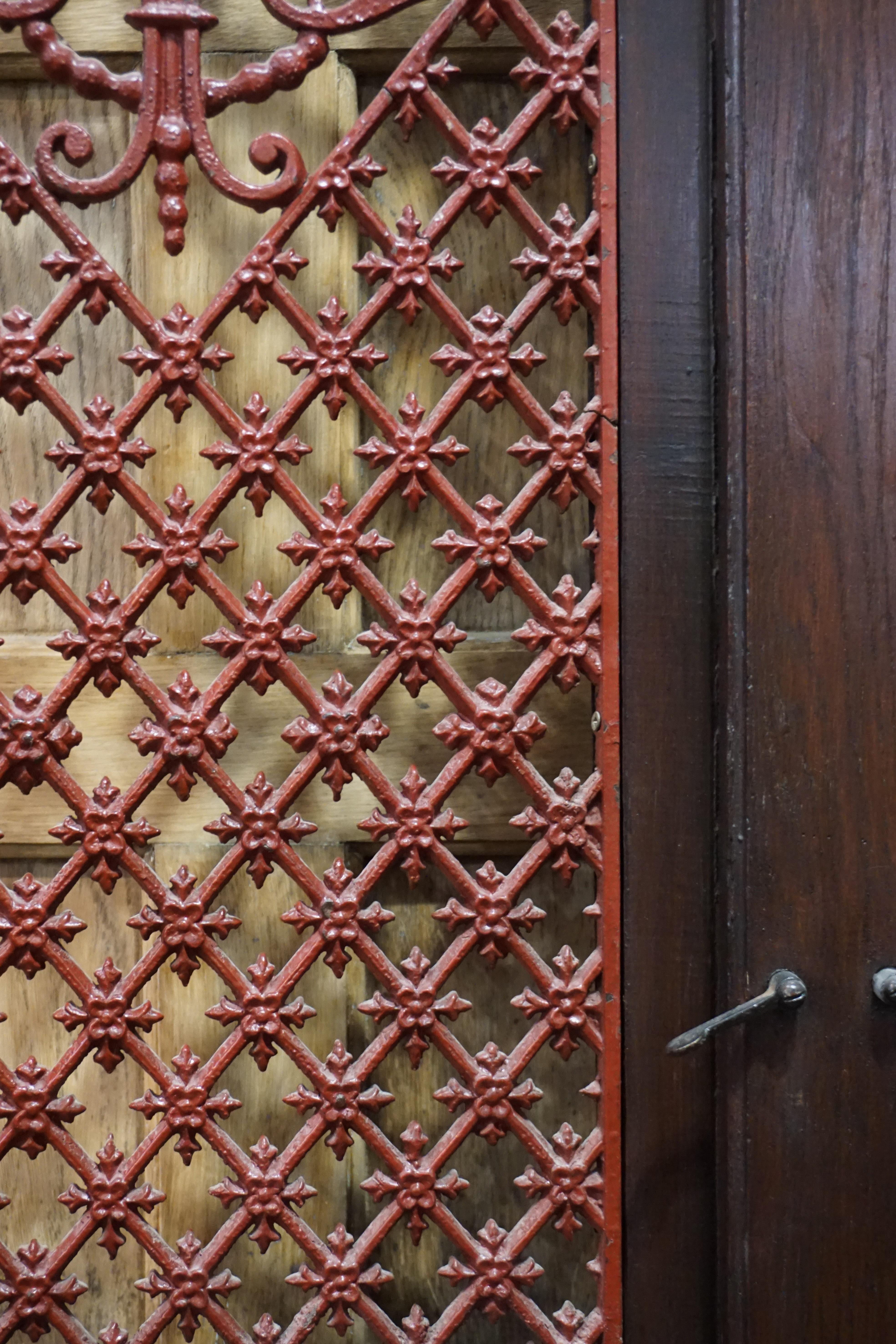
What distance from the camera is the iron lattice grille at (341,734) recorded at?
70 centimetres

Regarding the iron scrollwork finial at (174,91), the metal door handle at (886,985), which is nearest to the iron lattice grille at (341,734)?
the iron scrollwork finial at (174,91)

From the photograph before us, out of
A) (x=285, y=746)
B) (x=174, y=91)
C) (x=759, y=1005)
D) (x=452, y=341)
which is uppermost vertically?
(x=174, y=91)

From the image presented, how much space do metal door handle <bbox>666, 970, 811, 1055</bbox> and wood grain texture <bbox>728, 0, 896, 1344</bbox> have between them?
0.01m

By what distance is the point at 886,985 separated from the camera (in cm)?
69

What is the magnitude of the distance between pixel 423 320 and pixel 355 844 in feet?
1.43

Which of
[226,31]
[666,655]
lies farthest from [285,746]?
[226,31]

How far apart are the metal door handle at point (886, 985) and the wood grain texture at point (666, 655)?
115 mm

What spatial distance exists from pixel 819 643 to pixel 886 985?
25 cm

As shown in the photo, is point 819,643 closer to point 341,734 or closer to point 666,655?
point 666,655

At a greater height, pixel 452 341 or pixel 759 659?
pixel 452 341

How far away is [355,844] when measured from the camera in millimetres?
801

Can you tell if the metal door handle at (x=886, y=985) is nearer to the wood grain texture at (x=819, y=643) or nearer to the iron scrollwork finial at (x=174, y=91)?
the wood grain texture at (x=819, y=643)

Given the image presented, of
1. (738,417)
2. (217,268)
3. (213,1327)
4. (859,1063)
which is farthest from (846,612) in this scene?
(213,1327)

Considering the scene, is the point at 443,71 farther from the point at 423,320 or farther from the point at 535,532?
the point at 535,532
